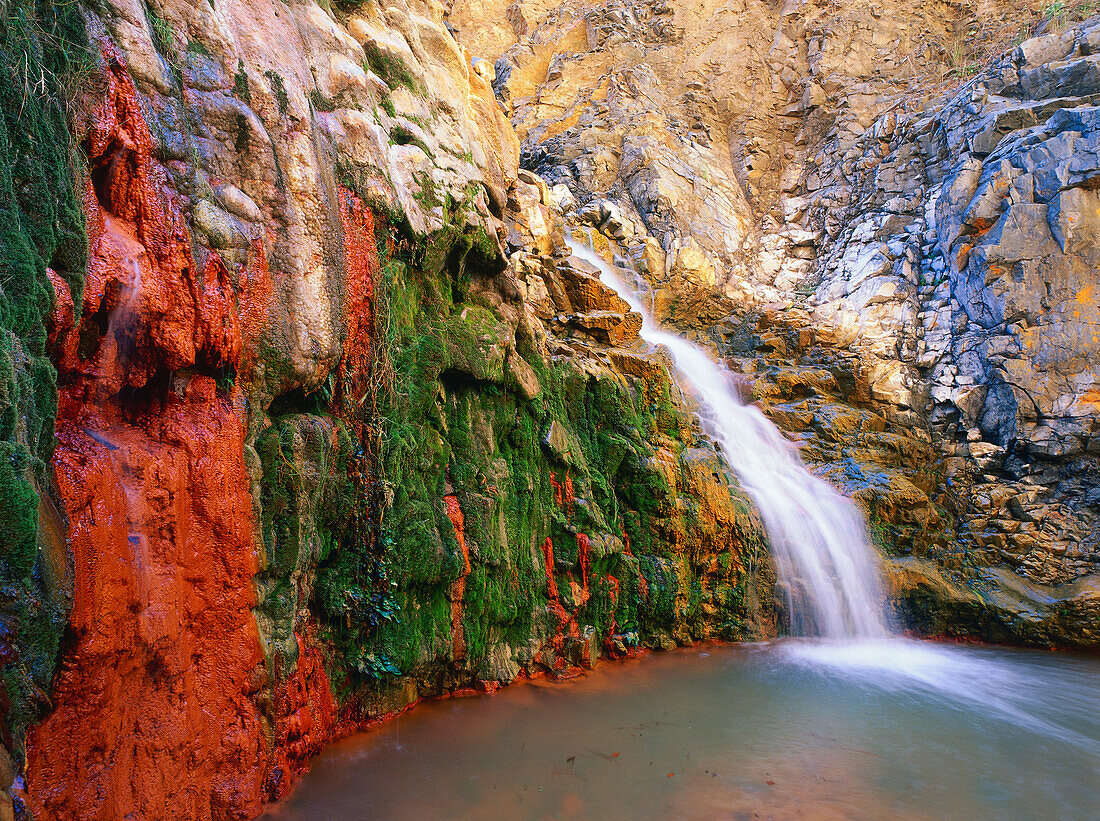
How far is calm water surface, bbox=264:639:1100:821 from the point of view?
4453mm

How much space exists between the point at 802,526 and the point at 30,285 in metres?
9.90

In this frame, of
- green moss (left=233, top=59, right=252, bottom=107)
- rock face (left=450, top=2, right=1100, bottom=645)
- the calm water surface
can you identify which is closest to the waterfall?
rock face (left=450, top=2, right=1100, bottom=645)

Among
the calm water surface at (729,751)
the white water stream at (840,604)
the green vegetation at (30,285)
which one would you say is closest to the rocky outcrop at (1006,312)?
the white water stream at (840,604)

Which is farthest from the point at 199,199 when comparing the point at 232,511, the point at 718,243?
the point at 718,243

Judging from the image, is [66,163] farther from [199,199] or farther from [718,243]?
[718,243]

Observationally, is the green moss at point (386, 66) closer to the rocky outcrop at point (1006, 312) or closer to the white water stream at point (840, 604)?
the white water stream at point (840, 604)

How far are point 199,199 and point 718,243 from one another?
16.0 metres

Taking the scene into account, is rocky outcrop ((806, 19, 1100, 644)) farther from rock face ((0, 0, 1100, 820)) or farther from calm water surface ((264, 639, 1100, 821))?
calm water surface ((264, 639, 1100, 821))

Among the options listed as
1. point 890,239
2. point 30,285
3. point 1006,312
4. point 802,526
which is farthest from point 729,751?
point 890,239

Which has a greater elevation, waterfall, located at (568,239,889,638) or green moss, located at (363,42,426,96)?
green moss, located at (363,42,426,96)

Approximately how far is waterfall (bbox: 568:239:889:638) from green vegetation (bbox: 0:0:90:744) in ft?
29.1

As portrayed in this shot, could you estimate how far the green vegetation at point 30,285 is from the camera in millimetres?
2479

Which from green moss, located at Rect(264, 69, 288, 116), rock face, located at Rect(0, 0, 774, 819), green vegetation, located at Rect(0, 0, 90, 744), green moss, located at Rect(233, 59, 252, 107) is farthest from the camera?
green moss, located at Rect(264, 69, 288, 116)

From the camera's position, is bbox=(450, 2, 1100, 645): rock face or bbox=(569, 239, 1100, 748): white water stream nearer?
bbox=(569, 239, 1100, 748): white water stream
